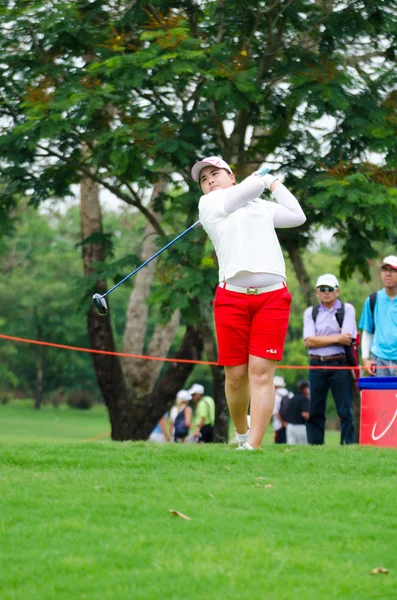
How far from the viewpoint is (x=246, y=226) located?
7.08 meters

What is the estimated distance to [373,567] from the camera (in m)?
4.50

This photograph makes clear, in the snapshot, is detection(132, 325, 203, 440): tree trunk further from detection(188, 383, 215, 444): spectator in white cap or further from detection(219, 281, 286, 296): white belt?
detection(219, 281, 286, 296): white belt

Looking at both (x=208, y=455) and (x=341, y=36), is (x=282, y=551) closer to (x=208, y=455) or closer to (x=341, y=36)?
(x=208, y=455)

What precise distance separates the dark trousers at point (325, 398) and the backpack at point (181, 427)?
6396mm

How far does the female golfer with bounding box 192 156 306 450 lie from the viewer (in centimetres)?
709

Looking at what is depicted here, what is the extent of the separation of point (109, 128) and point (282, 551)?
9.80 m

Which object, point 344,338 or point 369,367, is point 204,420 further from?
point 369,367

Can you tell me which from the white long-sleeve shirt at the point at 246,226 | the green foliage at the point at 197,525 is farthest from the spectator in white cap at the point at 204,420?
the white long-sleeve shirt at the point at 246,226

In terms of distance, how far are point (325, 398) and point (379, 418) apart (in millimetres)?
1479

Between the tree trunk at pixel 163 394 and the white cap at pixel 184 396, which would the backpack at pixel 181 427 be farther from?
the tree trunk at pixel 163 394

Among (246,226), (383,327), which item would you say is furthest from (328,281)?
(246,226)

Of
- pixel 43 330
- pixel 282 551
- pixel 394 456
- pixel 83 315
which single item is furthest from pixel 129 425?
pixel 43 330

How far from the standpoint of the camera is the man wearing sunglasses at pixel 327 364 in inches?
405

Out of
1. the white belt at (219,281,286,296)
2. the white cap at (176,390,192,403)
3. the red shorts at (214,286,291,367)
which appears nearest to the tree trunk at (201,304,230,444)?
the white cap at (176,390,192,403)
